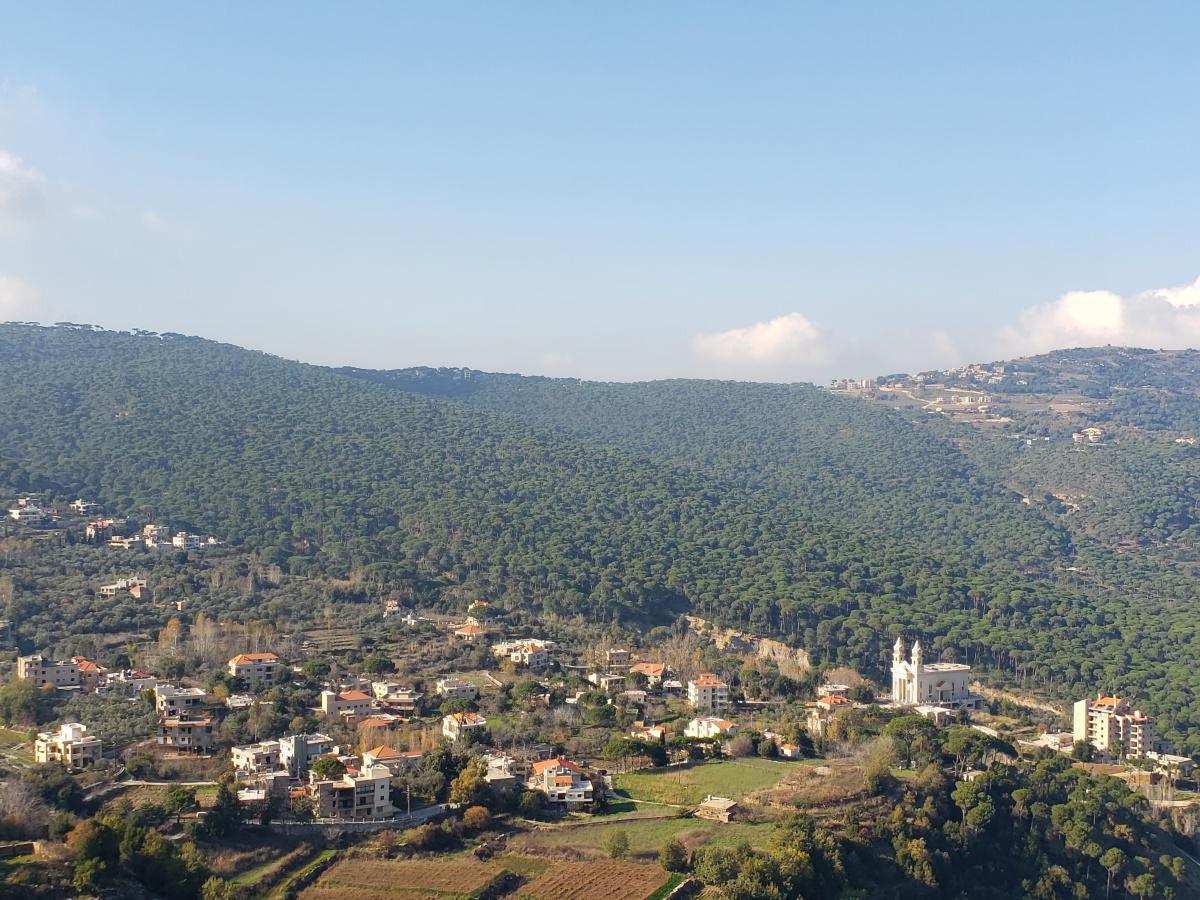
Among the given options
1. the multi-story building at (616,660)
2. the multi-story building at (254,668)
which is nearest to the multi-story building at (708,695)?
the multi-story building at (616,660)

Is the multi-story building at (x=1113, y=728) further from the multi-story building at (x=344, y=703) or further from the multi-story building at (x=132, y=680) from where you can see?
the multi-story building at (x=132, y=680)

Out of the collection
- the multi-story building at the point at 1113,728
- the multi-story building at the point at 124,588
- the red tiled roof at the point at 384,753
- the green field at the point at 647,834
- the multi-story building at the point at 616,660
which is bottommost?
the multi-story building at the point at 1113,728

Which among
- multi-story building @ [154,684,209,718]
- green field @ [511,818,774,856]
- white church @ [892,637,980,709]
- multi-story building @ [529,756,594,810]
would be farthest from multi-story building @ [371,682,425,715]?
white church @ [892,637,980,709]

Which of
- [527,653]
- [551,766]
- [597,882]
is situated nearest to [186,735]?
[551,766]

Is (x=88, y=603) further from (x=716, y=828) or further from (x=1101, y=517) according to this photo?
(x=1101, y=517)

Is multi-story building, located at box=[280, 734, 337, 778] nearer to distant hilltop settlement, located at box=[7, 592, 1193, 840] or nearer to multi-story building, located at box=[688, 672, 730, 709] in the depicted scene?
distant hilltop settlement, located at box=[7, 592, 1193, 840]

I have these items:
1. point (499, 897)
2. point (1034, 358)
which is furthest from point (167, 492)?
point (1034, 358)
